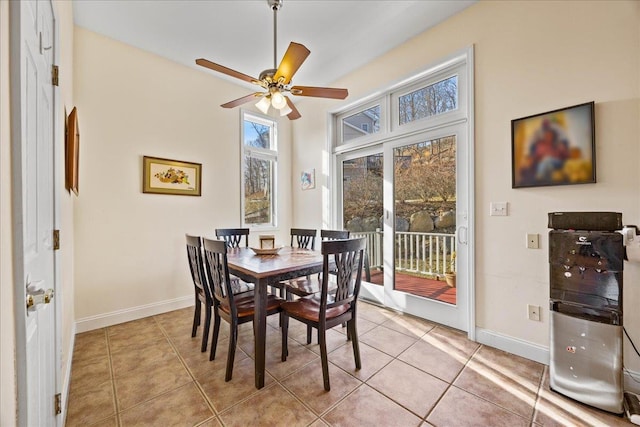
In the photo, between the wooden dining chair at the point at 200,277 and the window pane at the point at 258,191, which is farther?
the window pane at the point at 258,191

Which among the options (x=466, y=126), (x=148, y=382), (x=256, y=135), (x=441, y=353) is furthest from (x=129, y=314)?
Result: (x=466, y=126)

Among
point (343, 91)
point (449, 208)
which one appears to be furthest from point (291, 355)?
point (343, 91)

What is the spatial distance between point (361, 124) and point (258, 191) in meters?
1.85

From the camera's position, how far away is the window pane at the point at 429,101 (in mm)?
2727

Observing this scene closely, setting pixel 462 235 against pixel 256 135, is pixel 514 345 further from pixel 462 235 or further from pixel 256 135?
pixel 256 135

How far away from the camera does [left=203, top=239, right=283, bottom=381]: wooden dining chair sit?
1867 millimetres

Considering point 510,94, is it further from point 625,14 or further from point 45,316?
point 45,316

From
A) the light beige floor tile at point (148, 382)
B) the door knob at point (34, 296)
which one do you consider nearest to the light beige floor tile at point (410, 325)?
the light beige floor tile at point (148, 382)

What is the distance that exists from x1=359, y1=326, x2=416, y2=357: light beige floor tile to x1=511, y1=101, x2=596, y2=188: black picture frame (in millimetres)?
1622

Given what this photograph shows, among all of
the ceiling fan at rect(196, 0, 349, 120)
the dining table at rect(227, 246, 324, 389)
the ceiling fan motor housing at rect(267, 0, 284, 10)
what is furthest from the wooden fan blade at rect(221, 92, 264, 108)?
the dining table at rect(227, 246, 324, 389)

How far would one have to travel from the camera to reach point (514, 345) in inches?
86.9

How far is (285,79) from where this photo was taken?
2146mm

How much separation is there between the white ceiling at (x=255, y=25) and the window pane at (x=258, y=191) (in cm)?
144

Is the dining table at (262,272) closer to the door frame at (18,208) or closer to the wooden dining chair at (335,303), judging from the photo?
the wooden dining chair at (335,303)
